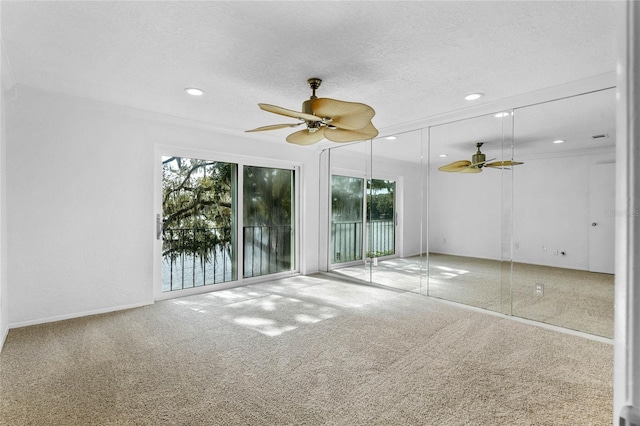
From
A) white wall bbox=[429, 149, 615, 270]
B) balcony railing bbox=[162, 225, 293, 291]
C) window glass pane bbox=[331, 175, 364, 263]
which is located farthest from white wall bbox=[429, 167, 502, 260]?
balcony railing bbox=[162, 225, 293, 291]

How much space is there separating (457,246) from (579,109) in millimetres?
1911

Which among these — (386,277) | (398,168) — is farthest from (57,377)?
(398,168)

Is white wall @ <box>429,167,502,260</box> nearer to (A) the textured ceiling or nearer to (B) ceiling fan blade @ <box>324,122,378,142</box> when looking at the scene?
(A) the textured ceiling

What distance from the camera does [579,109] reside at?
312 cm

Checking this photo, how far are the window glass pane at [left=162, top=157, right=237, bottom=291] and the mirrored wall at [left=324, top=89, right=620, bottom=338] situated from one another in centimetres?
218

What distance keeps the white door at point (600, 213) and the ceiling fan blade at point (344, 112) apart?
2154 millimetres

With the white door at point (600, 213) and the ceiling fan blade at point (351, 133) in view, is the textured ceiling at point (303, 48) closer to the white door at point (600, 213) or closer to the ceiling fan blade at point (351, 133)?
the ceiling fan blade at point (351, 133)

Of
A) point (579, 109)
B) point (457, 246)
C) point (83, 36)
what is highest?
point (83, 36)

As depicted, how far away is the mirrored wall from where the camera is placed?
3020mm

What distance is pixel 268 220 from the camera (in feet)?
17.0

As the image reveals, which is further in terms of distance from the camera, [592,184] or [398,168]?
[398,168]

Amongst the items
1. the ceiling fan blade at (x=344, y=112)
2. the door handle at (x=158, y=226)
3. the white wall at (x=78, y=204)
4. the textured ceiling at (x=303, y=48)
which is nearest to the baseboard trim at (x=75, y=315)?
the white wall at (x=78, y=204)

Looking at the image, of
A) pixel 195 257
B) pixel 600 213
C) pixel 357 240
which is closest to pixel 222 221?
pixel 195 257

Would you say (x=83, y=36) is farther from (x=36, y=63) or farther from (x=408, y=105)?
(x=408, y=105)
